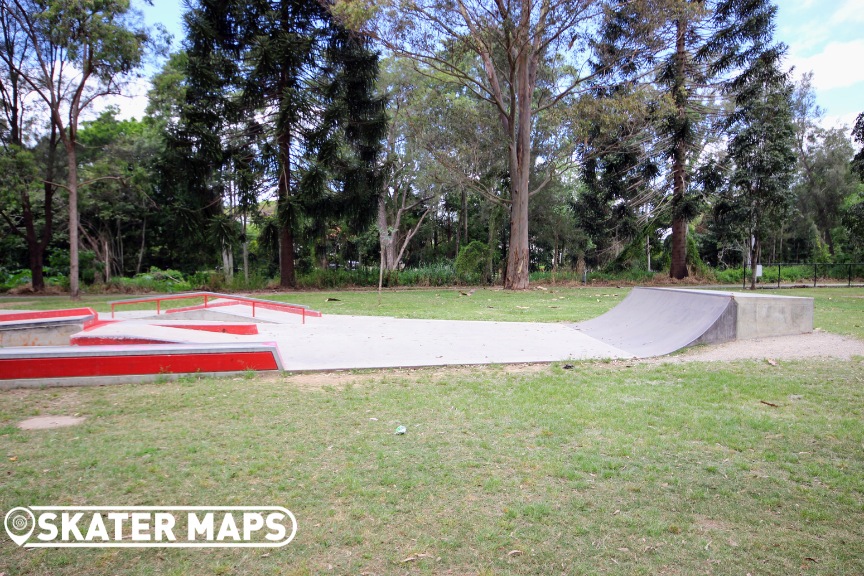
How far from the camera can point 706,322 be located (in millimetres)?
7980

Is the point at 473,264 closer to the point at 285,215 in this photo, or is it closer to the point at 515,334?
the point at 285,215

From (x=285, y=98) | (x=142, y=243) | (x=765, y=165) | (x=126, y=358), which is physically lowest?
(x=126, y=358)

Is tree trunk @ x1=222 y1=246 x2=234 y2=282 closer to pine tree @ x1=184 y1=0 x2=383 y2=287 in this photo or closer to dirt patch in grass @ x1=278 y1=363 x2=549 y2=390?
pine tree @ x1=184 y1=0 x2=383 y2=287

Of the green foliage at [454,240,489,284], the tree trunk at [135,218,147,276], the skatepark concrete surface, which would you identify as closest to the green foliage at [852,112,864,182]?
the skatepark concrete surface

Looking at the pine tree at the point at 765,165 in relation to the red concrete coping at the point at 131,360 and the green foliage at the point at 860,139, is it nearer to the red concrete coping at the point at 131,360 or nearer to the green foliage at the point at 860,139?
the green foliage at the point at 860,139

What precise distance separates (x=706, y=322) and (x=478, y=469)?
6084 mm

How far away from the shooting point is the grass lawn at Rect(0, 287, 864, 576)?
248 centimetres

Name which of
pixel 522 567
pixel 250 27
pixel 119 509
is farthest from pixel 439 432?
pixel 250 27

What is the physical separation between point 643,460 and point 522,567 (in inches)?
61.0

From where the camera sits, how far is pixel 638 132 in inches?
992

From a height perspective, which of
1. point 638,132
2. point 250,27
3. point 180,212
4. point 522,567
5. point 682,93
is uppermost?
point 250,27

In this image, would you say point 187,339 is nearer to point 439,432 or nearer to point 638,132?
point 439,432

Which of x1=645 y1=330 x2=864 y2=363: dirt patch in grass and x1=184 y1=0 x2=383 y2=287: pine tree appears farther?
x1=184 y1=0 x2=383 y2=287: pine tree

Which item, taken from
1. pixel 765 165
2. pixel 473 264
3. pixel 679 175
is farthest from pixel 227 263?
pixel 765 165
